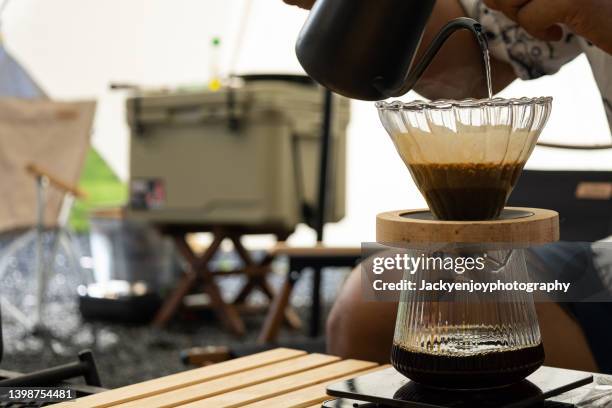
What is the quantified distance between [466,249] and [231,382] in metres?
0.26

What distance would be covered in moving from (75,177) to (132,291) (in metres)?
0.55

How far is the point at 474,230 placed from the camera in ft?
2.18

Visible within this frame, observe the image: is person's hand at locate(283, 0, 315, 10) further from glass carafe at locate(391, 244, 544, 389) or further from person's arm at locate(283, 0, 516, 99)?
glass carafe at locate(391, 244, 544, 389)

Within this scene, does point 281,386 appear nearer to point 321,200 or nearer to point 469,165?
point 469,165

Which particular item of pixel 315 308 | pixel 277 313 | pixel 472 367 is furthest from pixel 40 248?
pixel 472 367

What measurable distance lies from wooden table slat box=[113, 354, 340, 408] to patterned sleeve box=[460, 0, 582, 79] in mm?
486

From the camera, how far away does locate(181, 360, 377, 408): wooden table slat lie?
755mm

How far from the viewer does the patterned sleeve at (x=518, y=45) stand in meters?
1.17

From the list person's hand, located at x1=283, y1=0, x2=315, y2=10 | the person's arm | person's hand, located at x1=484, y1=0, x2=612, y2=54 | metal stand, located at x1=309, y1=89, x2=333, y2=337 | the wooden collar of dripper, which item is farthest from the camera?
metal stand, located at x1=309, y1=89, x2=333, y2=337

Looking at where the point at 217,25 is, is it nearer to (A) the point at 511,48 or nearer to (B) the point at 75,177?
(B) the point at 75,177

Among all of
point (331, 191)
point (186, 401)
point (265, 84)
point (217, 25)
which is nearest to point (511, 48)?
point (186, 401)

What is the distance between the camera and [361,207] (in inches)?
167

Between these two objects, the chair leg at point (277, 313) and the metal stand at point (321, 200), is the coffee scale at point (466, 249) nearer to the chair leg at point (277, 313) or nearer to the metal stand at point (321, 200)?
the metal stand at point (321, 200)

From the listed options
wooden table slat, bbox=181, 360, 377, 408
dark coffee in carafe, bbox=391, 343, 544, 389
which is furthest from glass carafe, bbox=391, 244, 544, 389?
wooden table slat, bbox=181, 360, 377, 408
